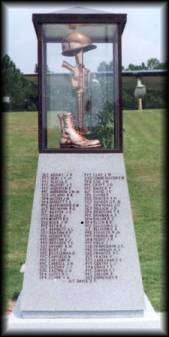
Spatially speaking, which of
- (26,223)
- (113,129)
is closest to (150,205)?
(26,223)

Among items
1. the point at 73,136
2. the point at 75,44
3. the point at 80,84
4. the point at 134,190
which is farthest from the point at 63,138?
the point at 134,190

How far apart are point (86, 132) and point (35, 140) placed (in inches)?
446

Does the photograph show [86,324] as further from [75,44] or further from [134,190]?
[134,190]

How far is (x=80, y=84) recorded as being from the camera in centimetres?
561

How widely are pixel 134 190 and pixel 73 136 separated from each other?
6974 millimetres

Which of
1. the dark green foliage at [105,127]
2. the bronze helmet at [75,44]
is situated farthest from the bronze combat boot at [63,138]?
the bronze helmet at [75,44]

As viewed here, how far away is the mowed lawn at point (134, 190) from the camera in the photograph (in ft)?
24.6

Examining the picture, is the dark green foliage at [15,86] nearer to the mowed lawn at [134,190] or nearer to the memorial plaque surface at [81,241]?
the mowed lawn at [134,190]

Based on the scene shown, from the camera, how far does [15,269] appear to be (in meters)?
7.62

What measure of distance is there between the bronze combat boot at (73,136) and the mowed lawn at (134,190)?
1.95 m

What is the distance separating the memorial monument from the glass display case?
0.04ft

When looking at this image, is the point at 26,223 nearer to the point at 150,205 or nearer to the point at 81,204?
the point at 150,205

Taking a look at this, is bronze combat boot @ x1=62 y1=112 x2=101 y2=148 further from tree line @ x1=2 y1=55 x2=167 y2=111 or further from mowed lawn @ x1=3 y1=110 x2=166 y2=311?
tree line @ x1=2 y1=55 x2=167 y2=111

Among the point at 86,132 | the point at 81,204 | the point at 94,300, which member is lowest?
the point at 94,300
